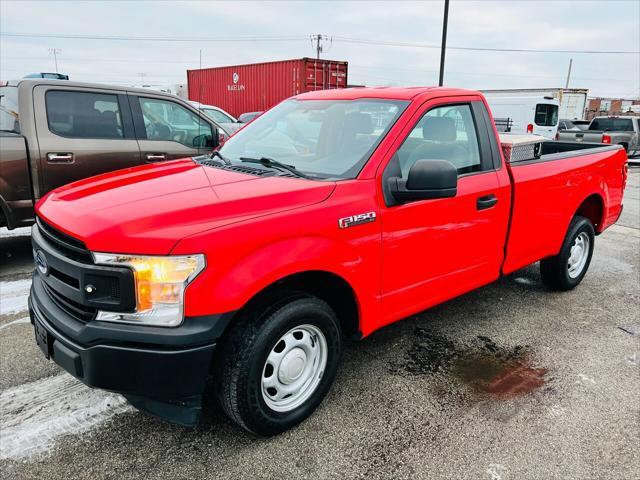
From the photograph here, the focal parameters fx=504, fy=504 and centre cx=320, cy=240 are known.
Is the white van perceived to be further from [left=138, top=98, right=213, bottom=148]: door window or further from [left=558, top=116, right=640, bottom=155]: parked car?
[left=138, top=98, right=213, bottom=148]: door window

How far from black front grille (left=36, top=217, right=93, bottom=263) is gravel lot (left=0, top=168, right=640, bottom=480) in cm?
101

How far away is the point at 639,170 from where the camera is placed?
661 inches

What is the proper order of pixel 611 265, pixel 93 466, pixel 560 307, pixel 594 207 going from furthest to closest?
pixel 611 265 → pixel 594 207 → pixel 560 307 → pixel 93 466

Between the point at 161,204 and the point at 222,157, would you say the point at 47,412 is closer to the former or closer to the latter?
the point at 161,204

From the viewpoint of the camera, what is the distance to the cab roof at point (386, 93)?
132 inches

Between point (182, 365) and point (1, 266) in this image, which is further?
point (1, 266)

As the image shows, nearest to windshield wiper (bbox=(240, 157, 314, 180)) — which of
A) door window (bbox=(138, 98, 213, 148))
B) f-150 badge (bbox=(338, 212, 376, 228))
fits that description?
f-150 badge (bbox=(338, 212, 376, 228))

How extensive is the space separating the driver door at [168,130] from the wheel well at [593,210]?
4.18 metres

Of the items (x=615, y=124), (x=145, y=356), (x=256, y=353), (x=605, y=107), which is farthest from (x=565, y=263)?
(x=605, y=107)

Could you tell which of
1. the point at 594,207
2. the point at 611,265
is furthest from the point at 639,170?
the point at 594,207

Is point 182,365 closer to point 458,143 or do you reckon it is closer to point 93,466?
point 93,466

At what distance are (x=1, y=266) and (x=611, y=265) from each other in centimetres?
686

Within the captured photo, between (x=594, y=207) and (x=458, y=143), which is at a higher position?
(x=458, y=143)

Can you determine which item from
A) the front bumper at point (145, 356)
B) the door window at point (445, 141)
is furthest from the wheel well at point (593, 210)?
the front bumper at point (145, 356)
